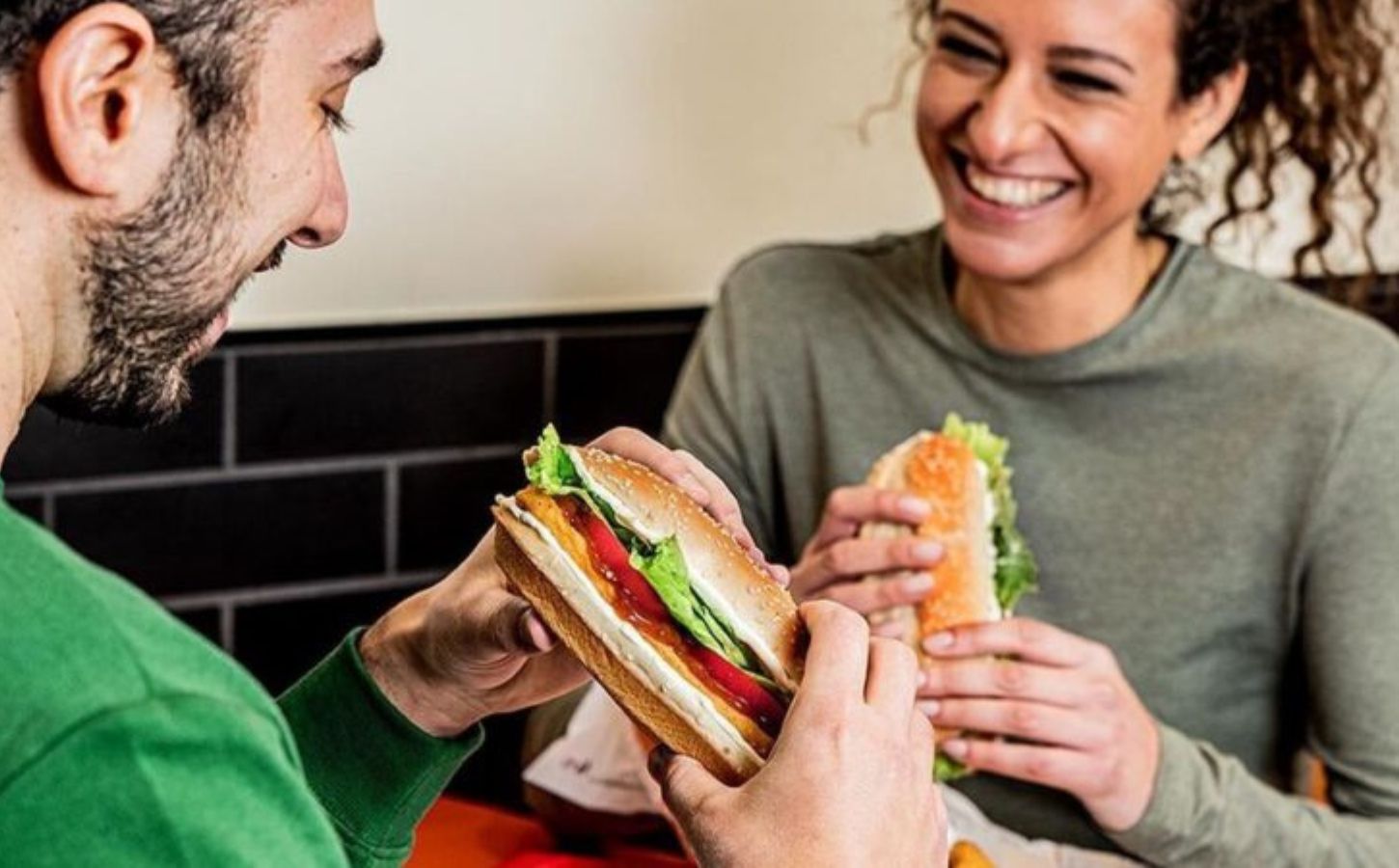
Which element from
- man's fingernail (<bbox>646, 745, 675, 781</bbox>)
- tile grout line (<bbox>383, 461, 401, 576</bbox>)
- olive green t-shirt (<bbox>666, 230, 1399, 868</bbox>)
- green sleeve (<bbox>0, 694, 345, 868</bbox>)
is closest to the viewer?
green sleeve (<bbox>0, 694, 345, 868</bbox>)

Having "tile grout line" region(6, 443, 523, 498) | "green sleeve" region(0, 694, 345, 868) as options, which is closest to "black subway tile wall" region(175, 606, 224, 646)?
"tile grout line" region(6, 443, 523, 498)

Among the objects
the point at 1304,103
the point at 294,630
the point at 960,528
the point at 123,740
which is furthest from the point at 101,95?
the point at 1304,103

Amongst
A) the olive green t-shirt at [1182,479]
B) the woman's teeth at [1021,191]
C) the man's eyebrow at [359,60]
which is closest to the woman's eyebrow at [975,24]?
the woman's teeth at [1021,191]

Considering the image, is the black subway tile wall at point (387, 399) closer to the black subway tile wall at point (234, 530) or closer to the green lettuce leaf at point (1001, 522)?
the black subway tile wall at point (234, 530)

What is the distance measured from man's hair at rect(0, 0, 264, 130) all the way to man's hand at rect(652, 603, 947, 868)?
1.43 ft

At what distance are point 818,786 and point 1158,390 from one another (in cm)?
108

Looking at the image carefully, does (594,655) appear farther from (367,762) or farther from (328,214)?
(328,214)

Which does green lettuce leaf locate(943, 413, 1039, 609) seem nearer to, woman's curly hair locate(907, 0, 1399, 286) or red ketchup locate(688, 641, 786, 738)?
woman's curly hair locate(907, 0, 1399, 286)

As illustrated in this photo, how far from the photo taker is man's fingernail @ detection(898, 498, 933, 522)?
186cm

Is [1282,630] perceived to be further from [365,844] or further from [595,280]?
→ [365,844]

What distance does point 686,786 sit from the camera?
→ 1179 mm

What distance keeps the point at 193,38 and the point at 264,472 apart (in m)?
1.28

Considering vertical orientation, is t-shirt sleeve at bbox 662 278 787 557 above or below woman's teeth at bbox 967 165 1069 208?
below

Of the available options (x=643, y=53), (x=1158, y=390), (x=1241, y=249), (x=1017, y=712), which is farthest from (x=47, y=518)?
(x=1241, y=249)
